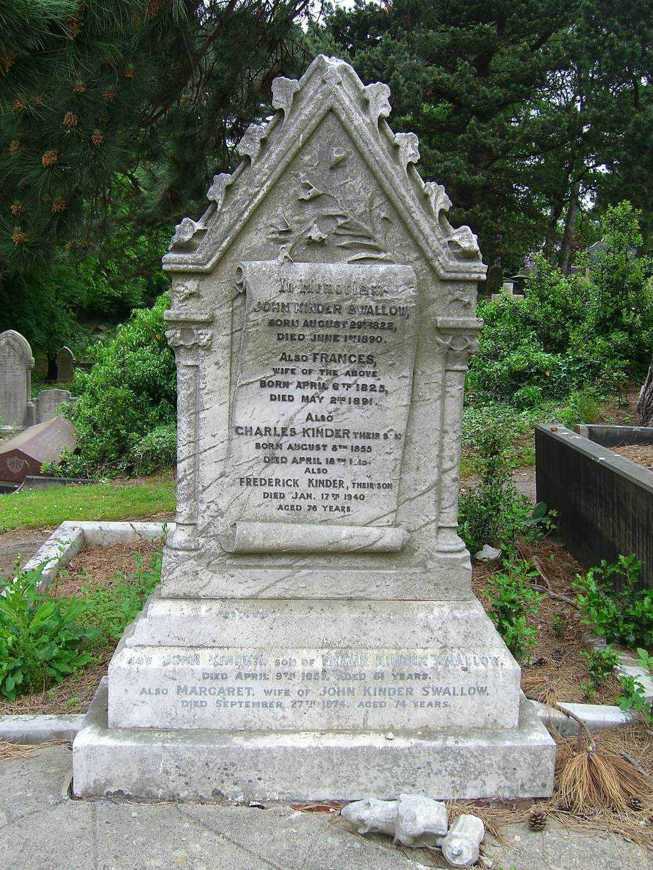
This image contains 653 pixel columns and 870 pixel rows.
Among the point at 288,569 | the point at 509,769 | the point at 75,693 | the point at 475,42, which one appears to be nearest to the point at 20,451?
the point at 75,693

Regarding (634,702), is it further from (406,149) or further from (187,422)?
(406,149)

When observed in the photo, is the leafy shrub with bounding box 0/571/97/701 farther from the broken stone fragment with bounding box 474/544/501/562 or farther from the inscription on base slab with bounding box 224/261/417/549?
the broken stone fragment with bounding box 474/544/501/562

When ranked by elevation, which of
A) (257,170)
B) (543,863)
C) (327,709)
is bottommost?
(543,863)

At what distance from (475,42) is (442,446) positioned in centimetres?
2108

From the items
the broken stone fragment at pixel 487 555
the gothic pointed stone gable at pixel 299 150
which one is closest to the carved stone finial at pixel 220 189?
the gothic pointed stone gable at pixel 299 150

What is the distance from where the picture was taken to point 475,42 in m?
21.2

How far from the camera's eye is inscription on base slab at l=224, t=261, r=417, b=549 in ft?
10.2

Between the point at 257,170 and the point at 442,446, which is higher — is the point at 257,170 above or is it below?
above

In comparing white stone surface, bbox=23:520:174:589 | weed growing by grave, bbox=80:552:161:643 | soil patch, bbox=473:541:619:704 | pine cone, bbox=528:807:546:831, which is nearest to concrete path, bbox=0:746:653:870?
pine cone, bbox=528:807:546:831

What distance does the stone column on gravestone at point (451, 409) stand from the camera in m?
3.19

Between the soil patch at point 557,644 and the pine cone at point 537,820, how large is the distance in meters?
0.70

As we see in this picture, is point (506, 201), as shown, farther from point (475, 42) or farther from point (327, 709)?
point (327, 709)

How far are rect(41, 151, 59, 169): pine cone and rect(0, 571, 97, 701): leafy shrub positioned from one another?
2751 mm

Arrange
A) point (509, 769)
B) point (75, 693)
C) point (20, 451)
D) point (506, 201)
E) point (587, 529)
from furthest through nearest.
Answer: point (506, 201) < point (20, 451) < point (587, 529) < point (75, 693) < point (509, 769)
